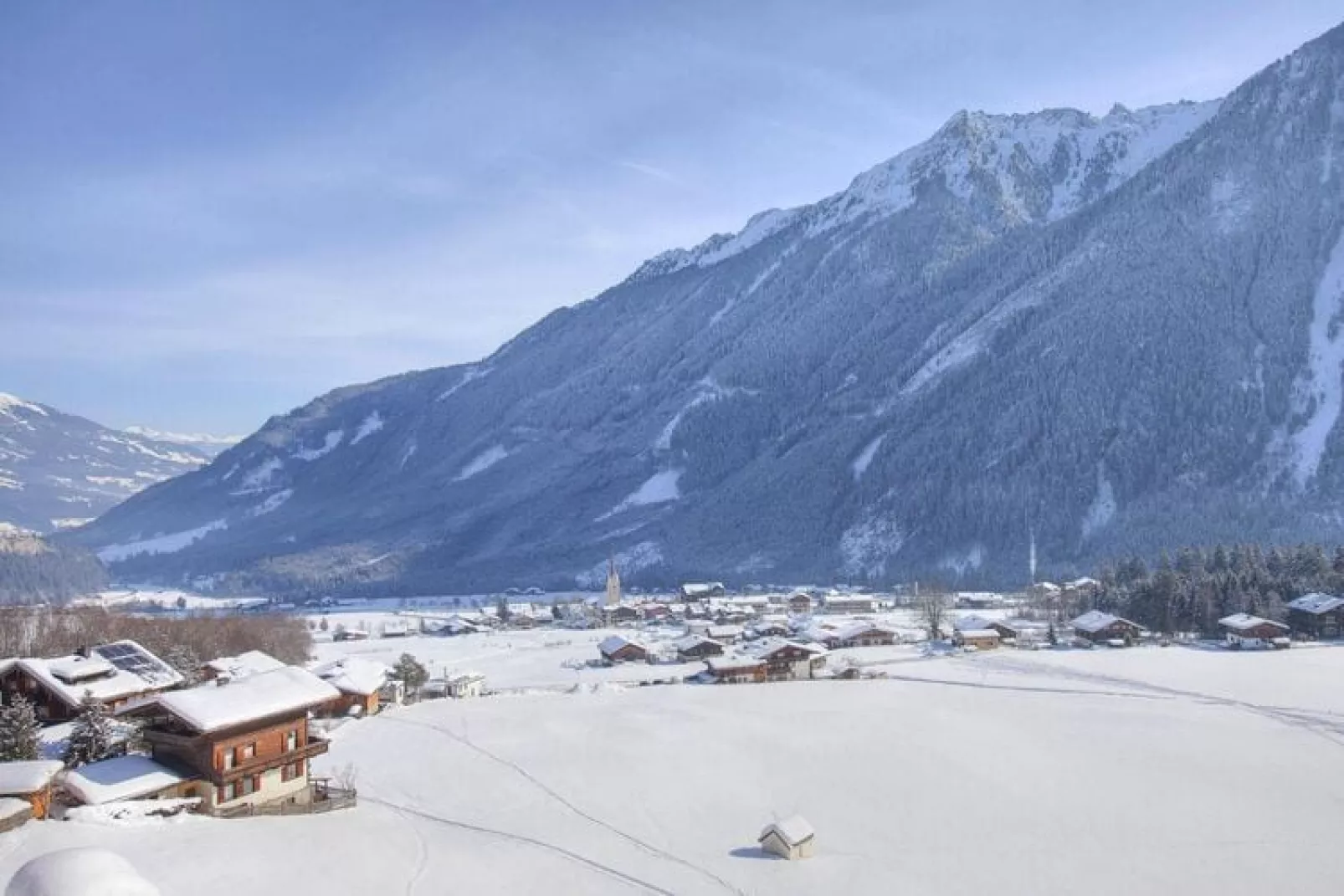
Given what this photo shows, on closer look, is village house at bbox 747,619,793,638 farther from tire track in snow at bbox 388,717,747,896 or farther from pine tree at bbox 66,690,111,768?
pine tree at bbox 66,690,111,768

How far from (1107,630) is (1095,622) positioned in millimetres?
1238

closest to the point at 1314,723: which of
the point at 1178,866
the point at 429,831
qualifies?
the point at 1178,866

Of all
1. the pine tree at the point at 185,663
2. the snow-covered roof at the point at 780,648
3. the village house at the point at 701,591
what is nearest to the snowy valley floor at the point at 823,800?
the pine tree at the point at 185,663

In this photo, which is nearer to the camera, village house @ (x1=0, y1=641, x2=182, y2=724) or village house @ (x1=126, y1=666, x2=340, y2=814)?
village house @ (x1=126, y1=666, x2=340, y2=814)

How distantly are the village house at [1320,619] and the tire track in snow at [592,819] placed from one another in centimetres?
6725

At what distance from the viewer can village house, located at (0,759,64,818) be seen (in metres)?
24.5

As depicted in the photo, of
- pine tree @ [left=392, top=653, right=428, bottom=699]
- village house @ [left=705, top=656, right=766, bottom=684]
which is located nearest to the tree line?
village house @ [left=705, top=656, right=766, bottom=684]

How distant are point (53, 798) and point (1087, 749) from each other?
36.9 m

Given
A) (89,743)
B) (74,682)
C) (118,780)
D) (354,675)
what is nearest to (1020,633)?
(354,675)

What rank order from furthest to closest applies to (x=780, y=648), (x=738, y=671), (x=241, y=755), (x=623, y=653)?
(x=623, y=653), (x=780, y=648), (x=738, y=671), (x=241, y=755)

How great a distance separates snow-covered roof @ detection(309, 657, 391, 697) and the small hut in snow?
30.9 metres

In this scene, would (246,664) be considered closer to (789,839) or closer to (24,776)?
(24,776)

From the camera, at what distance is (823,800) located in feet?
116

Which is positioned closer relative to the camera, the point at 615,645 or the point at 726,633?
the point at 615,645
